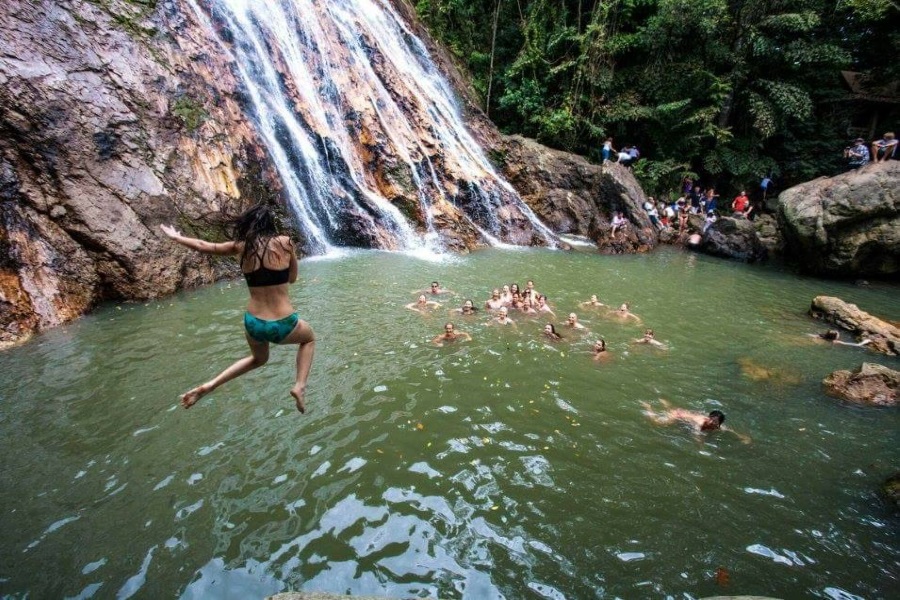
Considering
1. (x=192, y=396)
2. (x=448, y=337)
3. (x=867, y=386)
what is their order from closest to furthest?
(x=192, y=396), (x=867, y=386), (x=448, y=337)

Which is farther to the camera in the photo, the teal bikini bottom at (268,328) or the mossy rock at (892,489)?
→ the mossy rock at (892,489)

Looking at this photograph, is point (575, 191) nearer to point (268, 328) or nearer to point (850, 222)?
point (850, 222)

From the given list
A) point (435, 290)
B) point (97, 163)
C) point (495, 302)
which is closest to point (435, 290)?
point (435, 290)

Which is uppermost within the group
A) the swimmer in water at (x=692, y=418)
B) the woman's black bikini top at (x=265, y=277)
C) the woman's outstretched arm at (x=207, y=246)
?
the woman's outstretched arm at (x=207, y=246)

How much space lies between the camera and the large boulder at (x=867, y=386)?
720cm

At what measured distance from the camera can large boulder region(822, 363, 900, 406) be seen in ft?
23.6

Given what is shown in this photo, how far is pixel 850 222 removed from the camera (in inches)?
603

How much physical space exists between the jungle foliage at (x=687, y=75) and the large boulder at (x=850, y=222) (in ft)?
21.4

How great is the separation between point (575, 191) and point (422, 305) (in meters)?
14.4

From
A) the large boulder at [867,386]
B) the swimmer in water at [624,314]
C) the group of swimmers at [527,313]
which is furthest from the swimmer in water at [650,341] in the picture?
the large boulder at [867,386]

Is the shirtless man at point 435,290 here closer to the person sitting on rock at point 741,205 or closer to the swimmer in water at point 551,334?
the swimmer in water at point 551,334

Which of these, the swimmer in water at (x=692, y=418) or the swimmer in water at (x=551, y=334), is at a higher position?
the swimmer in water at (x=551, y=334)

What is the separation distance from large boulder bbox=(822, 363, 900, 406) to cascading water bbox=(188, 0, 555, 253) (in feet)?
38.7

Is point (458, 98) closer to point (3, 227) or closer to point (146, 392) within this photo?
point (3, 227)
